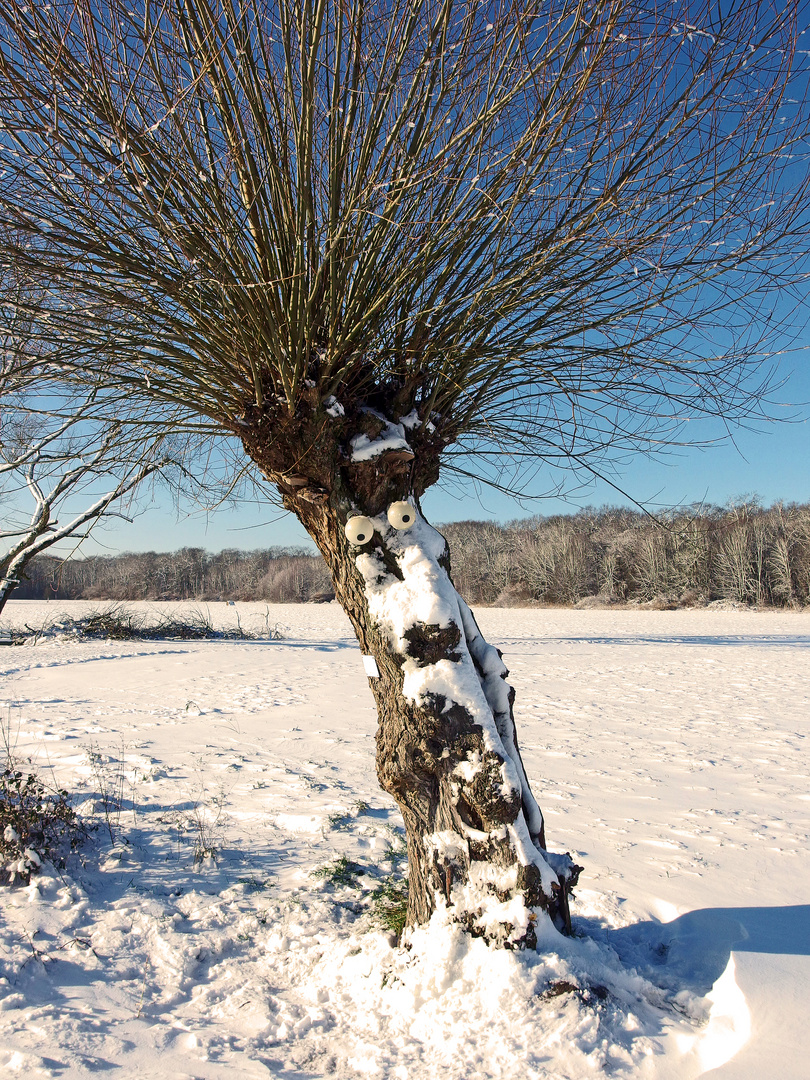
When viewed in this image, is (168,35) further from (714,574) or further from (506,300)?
(714,574)

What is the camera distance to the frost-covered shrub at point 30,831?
3.22 m

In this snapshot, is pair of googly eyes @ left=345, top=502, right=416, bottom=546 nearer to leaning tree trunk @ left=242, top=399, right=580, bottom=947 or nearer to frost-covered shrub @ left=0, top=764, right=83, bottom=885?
leaning tree trunk @ left=242, top=399, right=580, bottom=947

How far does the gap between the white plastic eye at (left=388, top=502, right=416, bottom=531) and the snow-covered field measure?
1.65 meters

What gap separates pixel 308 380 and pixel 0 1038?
261 centimetres

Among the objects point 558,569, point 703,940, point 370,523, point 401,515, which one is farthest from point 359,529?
point 558,569

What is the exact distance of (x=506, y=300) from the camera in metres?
2.68

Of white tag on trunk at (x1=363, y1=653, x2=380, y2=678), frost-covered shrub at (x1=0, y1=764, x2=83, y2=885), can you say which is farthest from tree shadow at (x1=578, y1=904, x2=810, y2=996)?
frost-covered shrub at (x1=0, y1=764, x2=83, y2=885)

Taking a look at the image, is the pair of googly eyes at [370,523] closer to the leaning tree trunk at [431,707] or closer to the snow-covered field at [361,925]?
the leaning tree trunk at [431,707]

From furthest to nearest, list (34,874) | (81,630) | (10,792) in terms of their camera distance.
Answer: (81,630)
(10,792)
(34,874)

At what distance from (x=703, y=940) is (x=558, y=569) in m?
38.8

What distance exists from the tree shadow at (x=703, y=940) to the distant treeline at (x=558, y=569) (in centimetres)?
2140

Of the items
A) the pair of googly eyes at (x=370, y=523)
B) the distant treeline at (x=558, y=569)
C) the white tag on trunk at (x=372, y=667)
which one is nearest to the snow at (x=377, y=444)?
the pair of googly eyes at (x=370, y=523)

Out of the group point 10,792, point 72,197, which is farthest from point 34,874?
point 72,197

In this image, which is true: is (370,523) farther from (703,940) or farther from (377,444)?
(703,940)
